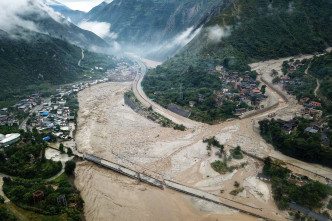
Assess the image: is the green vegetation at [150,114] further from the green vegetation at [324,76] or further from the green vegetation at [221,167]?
the green vegetation at [324,76]

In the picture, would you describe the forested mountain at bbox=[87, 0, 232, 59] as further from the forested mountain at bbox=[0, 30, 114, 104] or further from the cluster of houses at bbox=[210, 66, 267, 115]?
the cluster of houses at bbox=[210, 66, 267, 115]

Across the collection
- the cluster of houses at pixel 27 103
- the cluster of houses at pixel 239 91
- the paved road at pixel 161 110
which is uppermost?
the cluster of houses at pixel 239 91

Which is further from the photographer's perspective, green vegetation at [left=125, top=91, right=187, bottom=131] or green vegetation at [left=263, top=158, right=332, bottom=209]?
green vegetation at [left=125, top=91, right=187, bottom=131]

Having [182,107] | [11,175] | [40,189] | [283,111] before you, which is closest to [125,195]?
[40,189]

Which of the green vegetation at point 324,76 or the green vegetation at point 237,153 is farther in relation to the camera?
the green vegetation at point 324,76

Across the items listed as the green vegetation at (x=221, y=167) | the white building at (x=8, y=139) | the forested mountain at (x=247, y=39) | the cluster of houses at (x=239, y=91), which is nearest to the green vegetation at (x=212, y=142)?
the green vegetation at (x=221, y=167)

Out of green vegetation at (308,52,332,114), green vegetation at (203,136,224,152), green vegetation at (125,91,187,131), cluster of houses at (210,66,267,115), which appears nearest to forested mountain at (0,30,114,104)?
green vegetation at (125,91,187,131)
